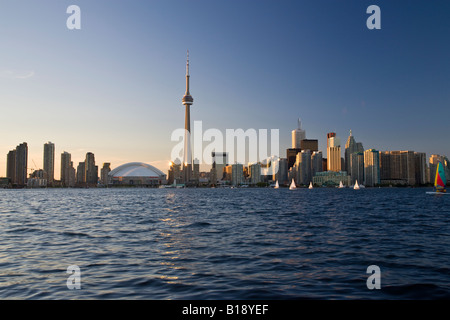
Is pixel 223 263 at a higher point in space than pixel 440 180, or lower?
lower

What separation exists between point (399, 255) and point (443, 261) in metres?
2.28

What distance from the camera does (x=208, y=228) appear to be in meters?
34.2

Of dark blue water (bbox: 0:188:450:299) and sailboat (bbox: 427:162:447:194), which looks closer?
dark blue water (bbox: 0:188:450:299)

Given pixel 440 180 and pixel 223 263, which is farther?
pixel 440 180

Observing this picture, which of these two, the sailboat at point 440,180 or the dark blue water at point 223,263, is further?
the sailboat at point 440,180

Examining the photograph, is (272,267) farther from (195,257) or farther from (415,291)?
(415,291)
